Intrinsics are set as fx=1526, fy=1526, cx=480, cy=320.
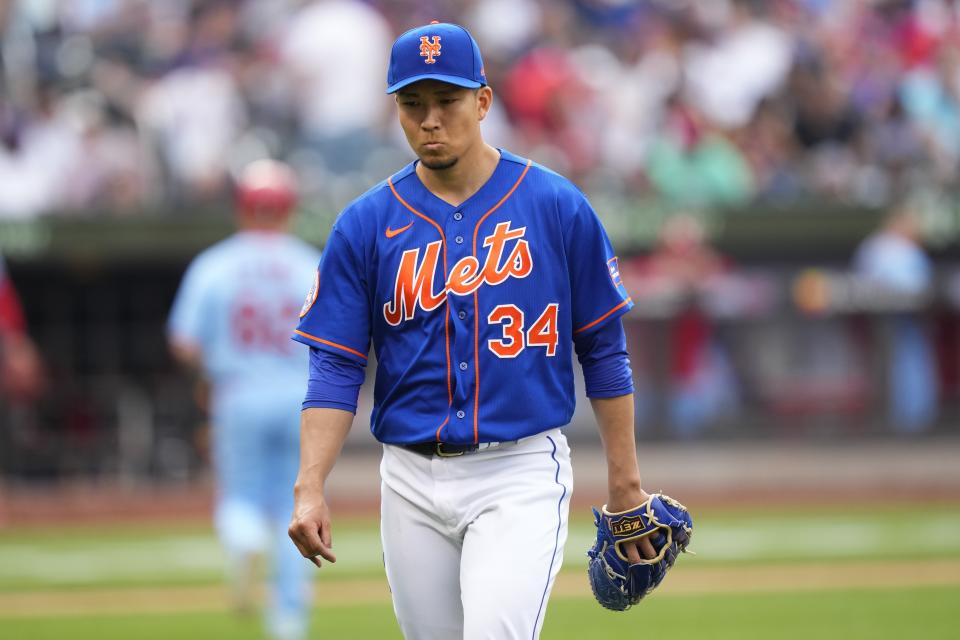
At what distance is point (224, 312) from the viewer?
7.49m

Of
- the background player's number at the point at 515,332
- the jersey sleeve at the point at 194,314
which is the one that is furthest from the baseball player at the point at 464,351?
the jersey sleeve at the point at 194,314

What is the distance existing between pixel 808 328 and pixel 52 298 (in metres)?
6.62

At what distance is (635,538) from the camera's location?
13.4 ft

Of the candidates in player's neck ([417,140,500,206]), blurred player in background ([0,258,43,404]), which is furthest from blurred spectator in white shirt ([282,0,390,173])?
player's neck ([417,140,500,206])

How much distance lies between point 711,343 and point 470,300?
374 inches

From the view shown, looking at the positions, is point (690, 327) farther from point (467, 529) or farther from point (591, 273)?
point (467, 529)

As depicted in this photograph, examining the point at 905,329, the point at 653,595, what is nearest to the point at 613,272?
the point at 653,595

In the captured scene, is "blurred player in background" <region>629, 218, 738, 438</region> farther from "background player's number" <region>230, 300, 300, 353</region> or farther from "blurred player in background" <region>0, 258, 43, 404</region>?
"background player's number" <region>230, 300, 300, 353</region>

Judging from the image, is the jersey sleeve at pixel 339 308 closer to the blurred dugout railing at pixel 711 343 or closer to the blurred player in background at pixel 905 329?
the blurred dugout railing at pixel 711 343

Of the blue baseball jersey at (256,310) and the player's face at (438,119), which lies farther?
the blue baseball jersey at (256,310)

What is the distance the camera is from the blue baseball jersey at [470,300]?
404 cm

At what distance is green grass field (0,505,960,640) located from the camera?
7914 millimetres

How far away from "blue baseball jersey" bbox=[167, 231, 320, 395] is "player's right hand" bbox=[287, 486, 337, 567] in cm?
357

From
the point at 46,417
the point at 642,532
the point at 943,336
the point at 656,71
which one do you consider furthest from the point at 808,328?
the point at 642,532
